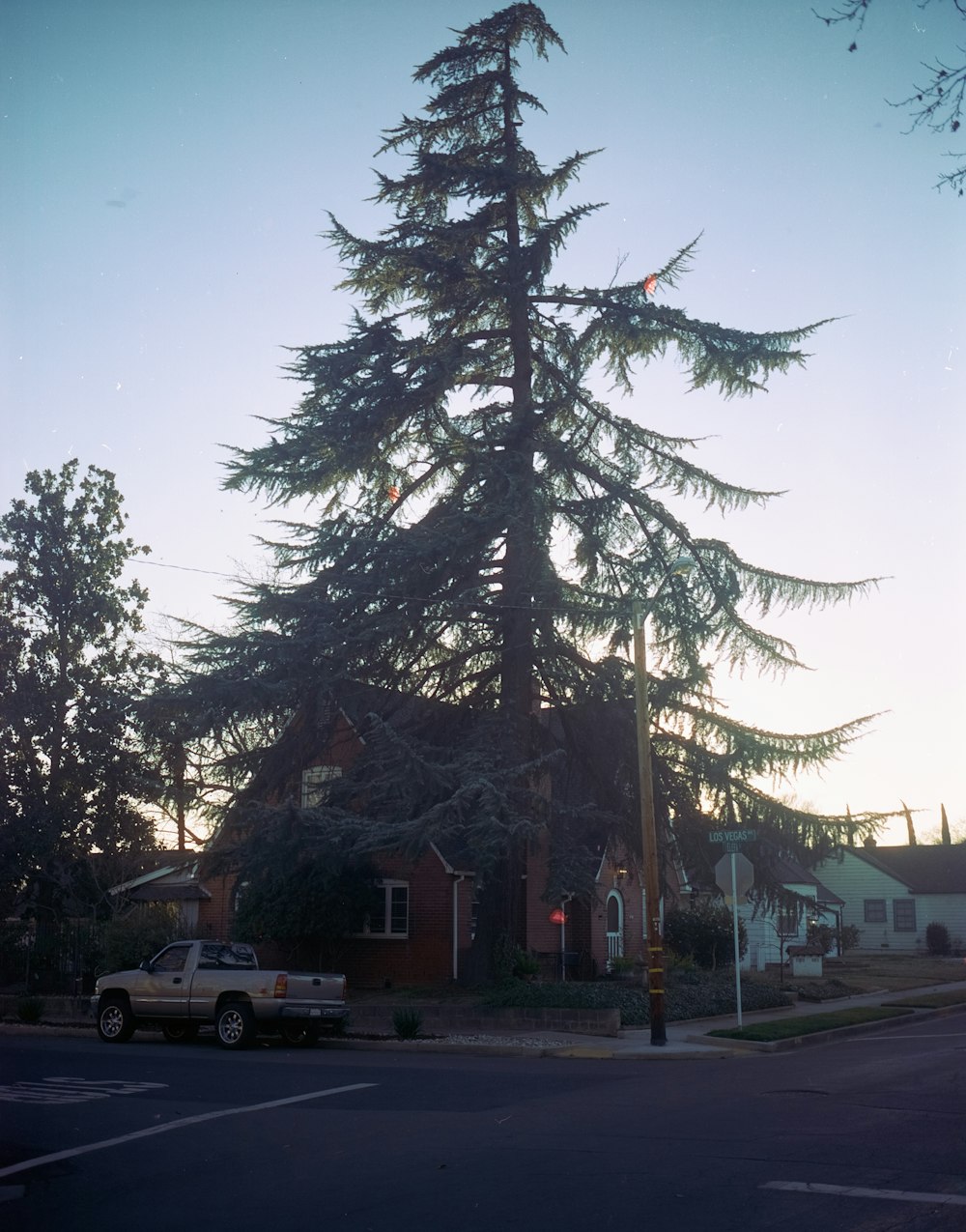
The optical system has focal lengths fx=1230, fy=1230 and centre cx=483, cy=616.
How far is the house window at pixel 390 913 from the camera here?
3142 cm

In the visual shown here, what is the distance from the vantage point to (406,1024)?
21703mm

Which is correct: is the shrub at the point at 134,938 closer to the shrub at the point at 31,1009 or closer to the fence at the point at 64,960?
the fence at the point at 64,960

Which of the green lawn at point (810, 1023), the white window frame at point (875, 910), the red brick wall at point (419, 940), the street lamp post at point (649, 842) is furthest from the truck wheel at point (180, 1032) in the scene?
the white window frame at point (875, 910)

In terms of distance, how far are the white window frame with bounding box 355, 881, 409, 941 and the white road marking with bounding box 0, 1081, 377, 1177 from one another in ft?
52.6

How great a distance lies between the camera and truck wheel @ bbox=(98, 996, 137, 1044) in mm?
21828

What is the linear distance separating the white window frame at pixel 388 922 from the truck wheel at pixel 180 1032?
8.73 m

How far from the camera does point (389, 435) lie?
89.8ft

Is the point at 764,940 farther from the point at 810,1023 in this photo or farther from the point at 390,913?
the point at 810,1023

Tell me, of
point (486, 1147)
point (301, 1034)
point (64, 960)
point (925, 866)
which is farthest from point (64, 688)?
point (925, 866)

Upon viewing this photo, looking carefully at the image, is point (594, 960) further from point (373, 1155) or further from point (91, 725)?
point (373, 1155)

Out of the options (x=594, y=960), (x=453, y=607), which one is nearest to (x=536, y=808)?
(x=453, y=607)

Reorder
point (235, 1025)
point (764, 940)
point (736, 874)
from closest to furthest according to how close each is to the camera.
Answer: point (235, 1025)
point (736, 874)
point (764, 940)

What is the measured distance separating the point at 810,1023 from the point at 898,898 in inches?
1533

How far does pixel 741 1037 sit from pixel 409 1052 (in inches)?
219
